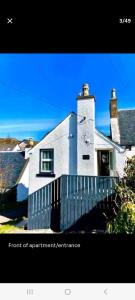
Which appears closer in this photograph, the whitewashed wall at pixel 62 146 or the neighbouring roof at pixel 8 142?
the neighbouring roof at pixel 8 142

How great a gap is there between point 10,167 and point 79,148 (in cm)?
339

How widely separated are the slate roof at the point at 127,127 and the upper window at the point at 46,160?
6.13 feet

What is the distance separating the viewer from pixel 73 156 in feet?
20.6

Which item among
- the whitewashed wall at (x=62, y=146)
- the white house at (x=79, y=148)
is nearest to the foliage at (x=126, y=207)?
the white house at (x=79, y=148)

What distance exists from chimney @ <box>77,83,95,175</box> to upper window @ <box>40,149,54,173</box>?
2.48 feet

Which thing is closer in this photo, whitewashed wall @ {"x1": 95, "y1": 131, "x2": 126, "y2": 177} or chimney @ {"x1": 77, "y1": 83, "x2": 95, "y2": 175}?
whitewashed wall @ {"x1": 95, "y1": 131, "x2": 126, "y2": 177}

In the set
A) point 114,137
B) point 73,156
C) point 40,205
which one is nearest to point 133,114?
point 114,137

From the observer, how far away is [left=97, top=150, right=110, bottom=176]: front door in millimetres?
5945

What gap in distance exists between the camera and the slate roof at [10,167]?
8305 mm

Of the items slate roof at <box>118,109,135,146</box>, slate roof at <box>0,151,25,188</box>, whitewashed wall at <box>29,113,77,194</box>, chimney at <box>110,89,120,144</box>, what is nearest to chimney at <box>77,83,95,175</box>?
whitewashed wall at <box>29,113,77,194</box>

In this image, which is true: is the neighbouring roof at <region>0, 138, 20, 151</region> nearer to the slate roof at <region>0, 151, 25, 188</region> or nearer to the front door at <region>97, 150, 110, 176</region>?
the slate roof at <region>0, 151, 25, 188</region>

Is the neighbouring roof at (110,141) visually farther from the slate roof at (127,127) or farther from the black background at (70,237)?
the black background at (70,237)

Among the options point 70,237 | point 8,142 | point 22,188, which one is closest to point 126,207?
point 70,237

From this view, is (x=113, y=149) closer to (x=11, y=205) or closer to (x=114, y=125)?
(x=114, y=125)
